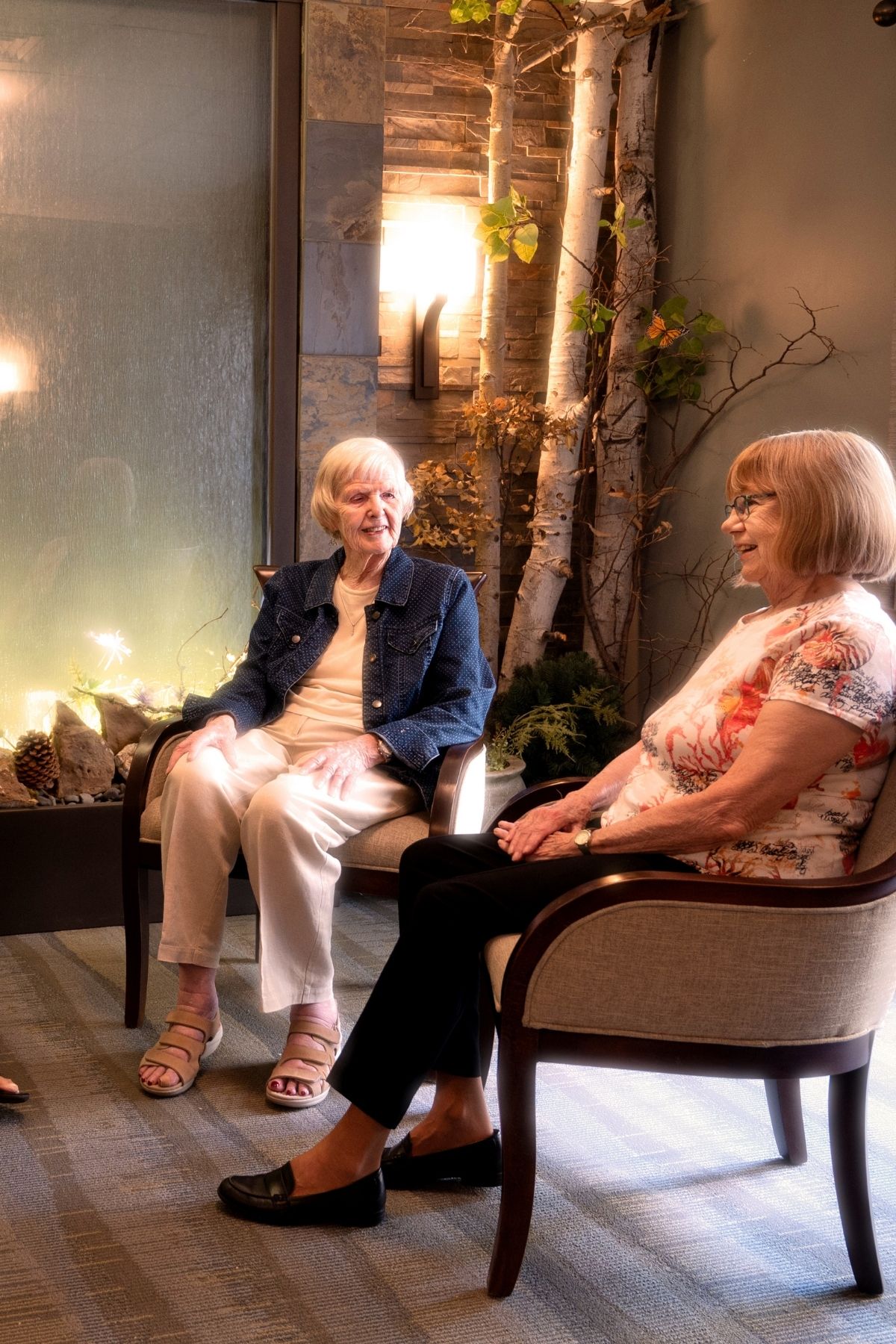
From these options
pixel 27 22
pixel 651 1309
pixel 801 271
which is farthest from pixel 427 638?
pixel 27 22

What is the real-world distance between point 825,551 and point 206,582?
243cm

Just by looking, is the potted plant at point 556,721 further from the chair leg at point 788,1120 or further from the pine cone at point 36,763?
the chair leg at point 788,1120

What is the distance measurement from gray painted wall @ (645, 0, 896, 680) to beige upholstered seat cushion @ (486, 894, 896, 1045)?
1.95 meters

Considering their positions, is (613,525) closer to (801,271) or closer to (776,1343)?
(801,271)

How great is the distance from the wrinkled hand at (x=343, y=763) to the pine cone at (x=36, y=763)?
1.22 meters

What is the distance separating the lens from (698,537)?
14.4ft

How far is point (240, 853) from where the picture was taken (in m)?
2.69

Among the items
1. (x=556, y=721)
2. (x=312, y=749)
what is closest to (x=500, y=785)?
(x=556, y=721)

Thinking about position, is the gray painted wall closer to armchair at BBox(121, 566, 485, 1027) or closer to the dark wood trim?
the dark wood trim

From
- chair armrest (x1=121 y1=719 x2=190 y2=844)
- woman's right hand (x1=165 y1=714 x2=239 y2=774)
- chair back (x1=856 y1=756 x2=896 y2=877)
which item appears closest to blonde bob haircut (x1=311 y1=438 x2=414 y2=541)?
woman's right hand (x1=165 y1=714 x2=239 y2=774)

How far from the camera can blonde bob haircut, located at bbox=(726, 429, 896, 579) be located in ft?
6.30

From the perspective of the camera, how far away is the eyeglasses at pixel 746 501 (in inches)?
79.5

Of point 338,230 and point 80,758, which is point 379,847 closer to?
point 80,758

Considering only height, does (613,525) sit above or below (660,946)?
above
